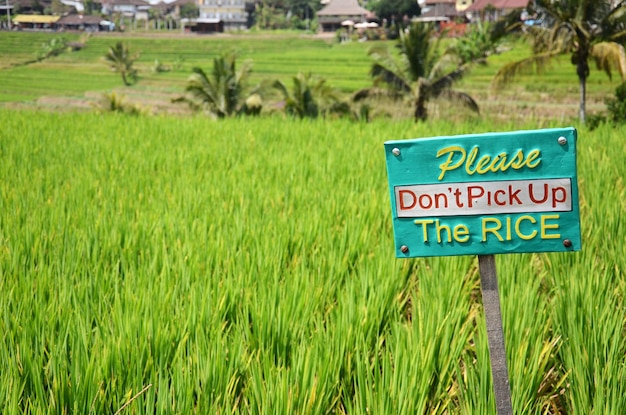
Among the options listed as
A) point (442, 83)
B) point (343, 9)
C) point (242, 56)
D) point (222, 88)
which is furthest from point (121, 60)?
point (343, 9)

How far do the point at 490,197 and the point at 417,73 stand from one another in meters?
14.7

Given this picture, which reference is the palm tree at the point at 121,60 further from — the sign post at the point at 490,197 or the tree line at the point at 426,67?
the sign post at the point at 490,197

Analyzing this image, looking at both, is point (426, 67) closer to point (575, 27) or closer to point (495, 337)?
point (575, 27)

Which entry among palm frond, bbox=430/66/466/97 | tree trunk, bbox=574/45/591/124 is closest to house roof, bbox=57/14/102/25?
palm frond, bbox=430/66/466/97


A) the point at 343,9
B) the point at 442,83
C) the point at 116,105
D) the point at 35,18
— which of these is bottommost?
the point at 116,105

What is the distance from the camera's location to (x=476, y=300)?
253 centimetres

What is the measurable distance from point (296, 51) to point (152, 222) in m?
36.5

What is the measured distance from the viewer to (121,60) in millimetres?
23703

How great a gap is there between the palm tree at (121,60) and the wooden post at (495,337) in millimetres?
22916

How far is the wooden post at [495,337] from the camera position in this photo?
1.38m

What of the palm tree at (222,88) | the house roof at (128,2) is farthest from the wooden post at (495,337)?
the house roof at (128,2)

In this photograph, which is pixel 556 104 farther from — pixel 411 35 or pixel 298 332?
pixel 298 332

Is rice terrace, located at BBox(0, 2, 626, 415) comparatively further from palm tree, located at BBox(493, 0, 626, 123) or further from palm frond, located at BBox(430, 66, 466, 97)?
palm tree, located at BBox(493, 0, 626, 123)

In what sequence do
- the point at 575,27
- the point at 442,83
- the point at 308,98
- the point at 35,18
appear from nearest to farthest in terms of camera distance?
the point at 442,83 → the point at 575,27 → the point at 35,18 → the point at 308,98
